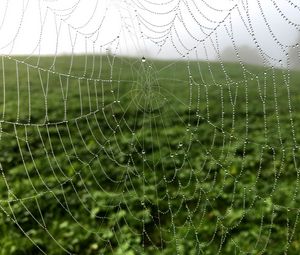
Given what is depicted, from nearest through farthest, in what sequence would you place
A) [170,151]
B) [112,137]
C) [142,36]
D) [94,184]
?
1. [142,36]
2. [94,184]
3. [170,151]
4. [112,137]

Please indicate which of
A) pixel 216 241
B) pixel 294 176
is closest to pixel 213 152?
pixel 294 176

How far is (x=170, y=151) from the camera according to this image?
334 inches

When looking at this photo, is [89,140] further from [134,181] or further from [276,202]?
[276,202]

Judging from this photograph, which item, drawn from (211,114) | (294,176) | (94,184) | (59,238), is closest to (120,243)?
(59,238)

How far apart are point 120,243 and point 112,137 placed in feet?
11.1

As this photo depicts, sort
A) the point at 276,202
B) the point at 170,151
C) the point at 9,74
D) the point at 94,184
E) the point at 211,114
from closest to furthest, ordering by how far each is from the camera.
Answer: the point at 276,202 → the point at 94,184 → the point at 170,151 → the point at 211,114 → the point at 9,74

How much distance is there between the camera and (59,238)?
5.88 meters

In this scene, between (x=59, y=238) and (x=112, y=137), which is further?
(x=112, y=137)

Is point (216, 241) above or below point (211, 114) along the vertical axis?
below

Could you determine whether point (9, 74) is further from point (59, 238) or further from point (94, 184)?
point (59, 238)

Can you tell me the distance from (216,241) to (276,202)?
123cm

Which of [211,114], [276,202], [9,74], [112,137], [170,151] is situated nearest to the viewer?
[276,202]

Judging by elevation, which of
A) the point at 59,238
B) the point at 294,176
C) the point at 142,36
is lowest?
the point at 59,238

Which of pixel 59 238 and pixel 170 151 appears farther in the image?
pixel 170 151
